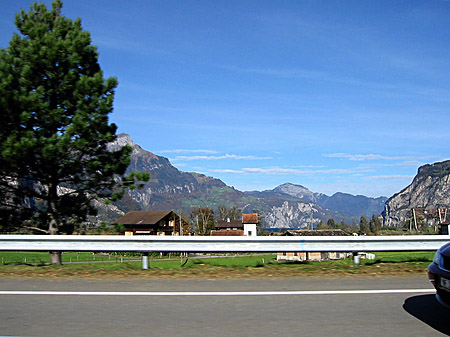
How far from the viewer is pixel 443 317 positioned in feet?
17.8

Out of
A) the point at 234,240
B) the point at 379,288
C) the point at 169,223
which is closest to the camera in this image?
the point at 379,288

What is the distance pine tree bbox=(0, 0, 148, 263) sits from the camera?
1214 cm

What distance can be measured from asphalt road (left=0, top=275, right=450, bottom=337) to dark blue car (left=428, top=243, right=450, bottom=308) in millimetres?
398

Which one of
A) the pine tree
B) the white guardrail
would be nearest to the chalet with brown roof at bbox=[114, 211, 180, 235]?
the pine tree

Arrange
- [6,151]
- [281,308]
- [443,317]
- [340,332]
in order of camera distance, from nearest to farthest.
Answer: [340,332] → [443,317] → [281,308] → [6,151]

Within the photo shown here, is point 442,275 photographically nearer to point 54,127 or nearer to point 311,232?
point 54,127

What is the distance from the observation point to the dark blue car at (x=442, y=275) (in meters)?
4.73

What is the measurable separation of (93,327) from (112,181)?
892 centimetres

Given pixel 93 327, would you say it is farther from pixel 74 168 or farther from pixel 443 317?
pixel 74 168

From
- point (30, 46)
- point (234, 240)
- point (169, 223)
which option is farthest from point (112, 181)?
point (169, 223)

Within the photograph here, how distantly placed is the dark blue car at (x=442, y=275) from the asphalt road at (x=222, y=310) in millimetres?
398

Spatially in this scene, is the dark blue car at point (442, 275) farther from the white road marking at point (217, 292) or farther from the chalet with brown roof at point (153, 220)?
the chalet with brown roof at point (153, 220)

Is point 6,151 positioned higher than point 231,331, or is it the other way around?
point 6,151

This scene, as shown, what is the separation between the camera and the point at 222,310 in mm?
5816
